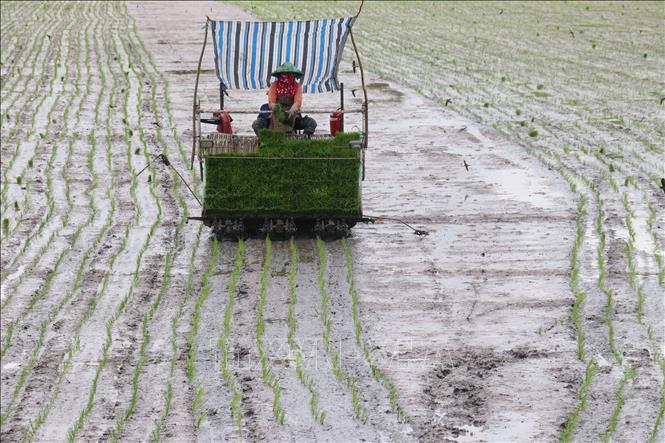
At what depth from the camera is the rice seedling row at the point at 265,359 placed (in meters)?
7.31

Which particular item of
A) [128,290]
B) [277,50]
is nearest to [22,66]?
[277,50]

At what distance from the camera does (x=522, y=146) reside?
15602 millimetres

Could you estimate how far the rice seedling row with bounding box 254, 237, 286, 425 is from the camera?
24.0 ft

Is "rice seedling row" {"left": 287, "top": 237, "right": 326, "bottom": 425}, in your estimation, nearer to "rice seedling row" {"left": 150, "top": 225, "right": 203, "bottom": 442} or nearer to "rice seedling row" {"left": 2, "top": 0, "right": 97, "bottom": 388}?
"rice seedling row" {"left": 150, "top": 225, "right": 203, "bottom": 442}

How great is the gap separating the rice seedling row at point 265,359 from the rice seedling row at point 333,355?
0.44 metres

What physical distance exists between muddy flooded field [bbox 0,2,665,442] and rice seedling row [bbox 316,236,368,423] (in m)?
0.02

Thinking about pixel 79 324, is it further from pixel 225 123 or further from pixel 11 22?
pixel 11 22

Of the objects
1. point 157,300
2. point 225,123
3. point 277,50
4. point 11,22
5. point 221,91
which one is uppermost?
point 277,50

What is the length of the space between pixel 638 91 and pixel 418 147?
6345mm

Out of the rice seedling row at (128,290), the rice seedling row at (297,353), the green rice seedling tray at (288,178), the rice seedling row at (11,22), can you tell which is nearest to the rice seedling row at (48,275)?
the rice seedling row at (128,290)

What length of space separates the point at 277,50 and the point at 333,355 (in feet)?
15.6

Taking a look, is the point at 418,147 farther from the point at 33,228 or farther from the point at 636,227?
the point at 33,228

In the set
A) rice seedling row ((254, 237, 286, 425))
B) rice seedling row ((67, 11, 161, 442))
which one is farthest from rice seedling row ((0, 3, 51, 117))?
rice seedling row ((254, 237, 286, 425))

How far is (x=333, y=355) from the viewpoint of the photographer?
8.22m
